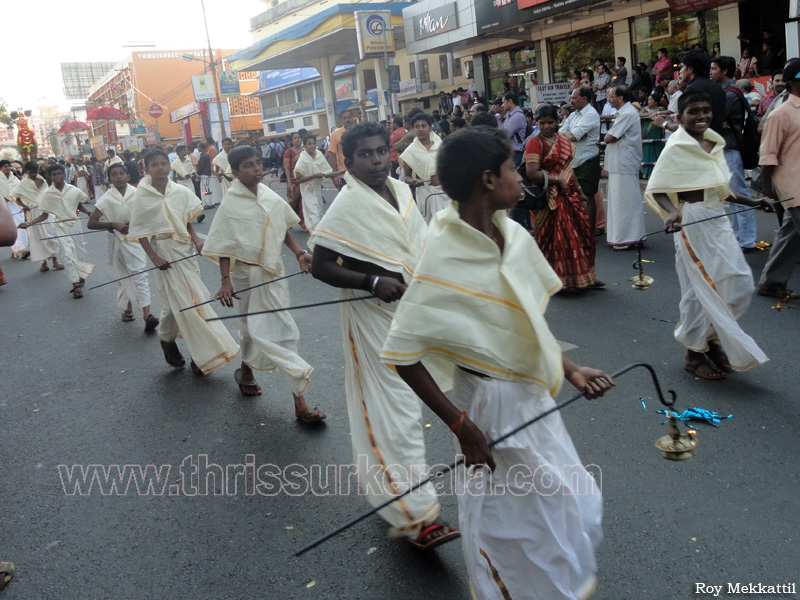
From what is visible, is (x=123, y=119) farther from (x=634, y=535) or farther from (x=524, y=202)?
(x=634, y=535)

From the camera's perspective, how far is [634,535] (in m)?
3.13

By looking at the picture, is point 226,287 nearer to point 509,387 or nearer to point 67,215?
point 509,387

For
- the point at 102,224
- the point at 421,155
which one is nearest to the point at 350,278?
the point at 102,224

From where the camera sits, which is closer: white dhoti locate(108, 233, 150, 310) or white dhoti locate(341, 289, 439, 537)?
white dhoti locate(341, 289, 439, 537)

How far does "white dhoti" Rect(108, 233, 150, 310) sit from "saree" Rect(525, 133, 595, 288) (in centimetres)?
432

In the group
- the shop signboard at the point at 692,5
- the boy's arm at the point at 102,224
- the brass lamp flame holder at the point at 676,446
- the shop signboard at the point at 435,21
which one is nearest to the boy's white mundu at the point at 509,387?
the brass lamp flame holder at the point at 676,446

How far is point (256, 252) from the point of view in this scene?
498 centimetres

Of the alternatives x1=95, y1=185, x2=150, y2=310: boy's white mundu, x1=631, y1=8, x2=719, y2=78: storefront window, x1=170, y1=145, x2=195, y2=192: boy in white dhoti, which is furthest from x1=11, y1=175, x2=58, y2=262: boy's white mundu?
x1=631, y1=8, x2=719, y2=78: storefront window

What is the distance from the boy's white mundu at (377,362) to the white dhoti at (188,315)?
296 centimetres

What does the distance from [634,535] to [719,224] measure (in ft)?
7.21

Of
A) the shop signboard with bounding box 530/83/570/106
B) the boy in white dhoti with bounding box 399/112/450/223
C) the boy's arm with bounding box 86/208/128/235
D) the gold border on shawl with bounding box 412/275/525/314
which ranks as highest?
the shop signboard with bounding box 530/83/570/106

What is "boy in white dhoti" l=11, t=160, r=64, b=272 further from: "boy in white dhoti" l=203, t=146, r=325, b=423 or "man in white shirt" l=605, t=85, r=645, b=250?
"man in white shirt" l=605, t=85, r=645, b=250

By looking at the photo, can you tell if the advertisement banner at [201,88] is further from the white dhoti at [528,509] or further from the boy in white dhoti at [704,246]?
the white dhoti at [528,509]

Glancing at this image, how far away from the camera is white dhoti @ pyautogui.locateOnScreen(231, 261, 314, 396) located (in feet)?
15.6
